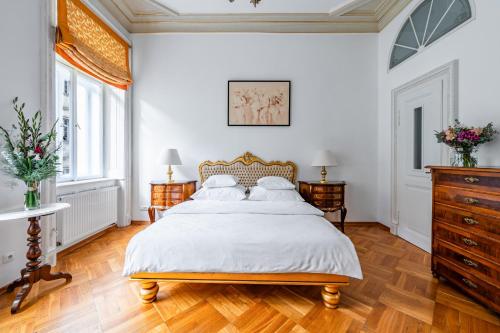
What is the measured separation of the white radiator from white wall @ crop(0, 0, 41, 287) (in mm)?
519

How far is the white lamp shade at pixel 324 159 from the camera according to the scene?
11.6 feet

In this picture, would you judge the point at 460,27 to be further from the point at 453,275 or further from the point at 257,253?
the point at 257,253

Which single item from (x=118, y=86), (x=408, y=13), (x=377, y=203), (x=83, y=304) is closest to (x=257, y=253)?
(x=83, y=304)

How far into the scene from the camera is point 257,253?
5.78 feet

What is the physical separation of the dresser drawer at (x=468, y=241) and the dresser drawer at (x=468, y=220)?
5cm

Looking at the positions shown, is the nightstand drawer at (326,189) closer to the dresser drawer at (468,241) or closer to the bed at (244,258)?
the dresser drawer at (468,241)

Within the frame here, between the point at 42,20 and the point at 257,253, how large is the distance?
320 centimetres

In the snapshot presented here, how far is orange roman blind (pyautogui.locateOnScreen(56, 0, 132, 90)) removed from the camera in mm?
2535

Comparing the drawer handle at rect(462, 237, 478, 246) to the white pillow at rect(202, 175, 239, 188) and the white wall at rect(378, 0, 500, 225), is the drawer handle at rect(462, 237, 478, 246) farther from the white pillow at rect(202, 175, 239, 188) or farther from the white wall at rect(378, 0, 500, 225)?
the white pillow at rect(202, 175, 239, 188)

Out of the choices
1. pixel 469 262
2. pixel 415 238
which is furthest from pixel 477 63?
pixel 415 238

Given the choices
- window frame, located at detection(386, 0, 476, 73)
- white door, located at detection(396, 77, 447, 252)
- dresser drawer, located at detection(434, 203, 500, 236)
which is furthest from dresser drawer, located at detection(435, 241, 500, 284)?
window frame, located at detection(386, 0, 476, 73)

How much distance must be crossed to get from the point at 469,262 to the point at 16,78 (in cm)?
436

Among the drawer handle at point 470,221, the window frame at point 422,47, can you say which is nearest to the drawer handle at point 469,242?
the drawer handle at point 470,221

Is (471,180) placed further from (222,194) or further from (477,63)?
(222,194)
